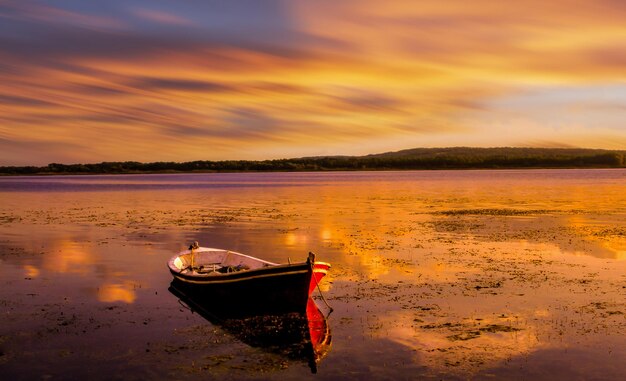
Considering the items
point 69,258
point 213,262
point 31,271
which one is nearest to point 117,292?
point 213,262

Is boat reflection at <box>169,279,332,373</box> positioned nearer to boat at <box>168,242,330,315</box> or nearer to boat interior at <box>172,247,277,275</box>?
boat at <box>168,242,330,315</box>

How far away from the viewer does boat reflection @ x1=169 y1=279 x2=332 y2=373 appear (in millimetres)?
16598

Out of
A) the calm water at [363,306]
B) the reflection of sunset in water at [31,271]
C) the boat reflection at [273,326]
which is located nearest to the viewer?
the calm water at [363,306]

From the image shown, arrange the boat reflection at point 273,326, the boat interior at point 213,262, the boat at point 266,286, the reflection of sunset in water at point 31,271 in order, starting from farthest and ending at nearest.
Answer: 1. the reflection of sunset in water at point 31,271
2. the boat interior at point 213,262
3. the boat at point 266,286
4. the boat reflection at point 273,326

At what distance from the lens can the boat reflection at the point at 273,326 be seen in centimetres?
1660

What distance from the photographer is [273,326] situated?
19.0m

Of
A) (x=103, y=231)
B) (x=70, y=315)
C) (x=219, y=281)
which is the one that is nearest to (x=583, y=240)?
(x=219, y=281)

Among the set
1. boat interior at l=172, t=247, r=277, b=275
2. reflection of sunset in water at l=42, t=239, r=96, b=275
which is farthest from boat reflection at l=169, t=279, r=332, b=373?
reflection of sunset in water at l=42, t=239, r=96, b=275

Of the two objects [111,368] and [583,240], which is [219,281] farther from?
[583,240]

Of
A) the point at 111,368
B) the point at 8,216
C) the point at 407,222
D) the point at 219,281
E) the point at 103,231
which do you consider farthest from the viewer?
the point at 8,216

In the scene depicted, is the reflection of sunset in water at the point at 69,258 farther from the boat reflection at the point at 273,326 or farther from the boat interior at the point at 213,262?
the boat reflection at the point at 273,326

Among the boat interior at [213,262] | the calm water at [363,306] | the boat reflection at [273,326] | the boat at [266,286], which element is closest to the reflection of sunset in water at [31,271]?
the calm water at [363,306]

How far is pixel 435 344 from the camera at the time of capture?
1659 centimetres

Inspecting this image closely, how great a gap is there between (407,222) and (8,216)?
37.7m
